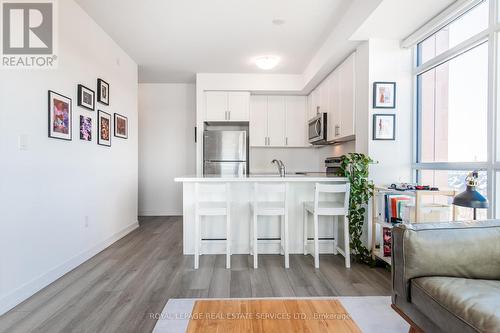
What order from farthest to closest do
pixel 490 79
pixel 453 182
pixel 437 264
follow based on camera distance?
pixel 453 182, pixel 490 79, pixel 437 264

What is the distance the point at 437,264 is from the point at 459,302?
0.29 m

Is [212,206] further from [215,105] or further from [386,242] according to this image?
[215,105]

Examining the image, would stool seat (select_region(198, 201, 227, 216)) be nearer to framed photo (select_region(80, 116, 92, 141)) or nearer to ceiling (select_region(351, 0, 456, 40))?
framed photo (select_region(80, 116, 92, 141))

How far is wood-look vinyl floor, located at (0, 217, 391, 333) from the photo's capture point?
6.03 ft

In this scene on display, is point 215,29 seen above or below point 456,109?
above

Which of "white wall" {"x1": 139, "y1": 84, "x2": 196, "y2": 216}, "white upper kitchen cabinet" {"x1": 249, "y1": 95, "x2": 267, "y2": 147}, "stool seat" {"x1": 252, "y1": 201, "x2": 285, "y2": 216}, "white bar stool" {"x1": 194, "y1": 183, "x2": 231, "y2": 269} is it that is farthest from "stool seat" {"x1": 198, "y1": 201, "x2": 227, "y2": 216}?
"white wall" {"x1": 139, "y1": 84, "x2": 196, "y2": 216}

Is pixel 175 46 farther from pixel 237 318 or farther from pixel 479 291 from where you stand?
pixel 479 291

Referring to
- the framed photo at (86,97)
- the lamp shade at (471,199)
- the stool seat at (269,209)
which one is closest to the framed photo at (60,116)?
the framed photo at (86,97)

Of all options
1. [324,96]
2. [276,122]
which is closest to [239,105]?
[276,122]

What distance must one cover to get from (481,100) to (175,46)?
353 cm

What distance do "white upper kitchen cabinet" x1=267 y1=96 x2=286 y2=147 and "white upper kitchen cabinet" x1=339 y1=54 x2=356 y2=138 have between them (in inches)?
66.4

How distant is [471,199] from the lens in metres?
1.63

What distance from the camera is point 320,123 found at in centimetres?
429

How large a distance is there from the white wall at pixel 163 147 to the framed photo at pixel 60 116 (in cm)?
275
